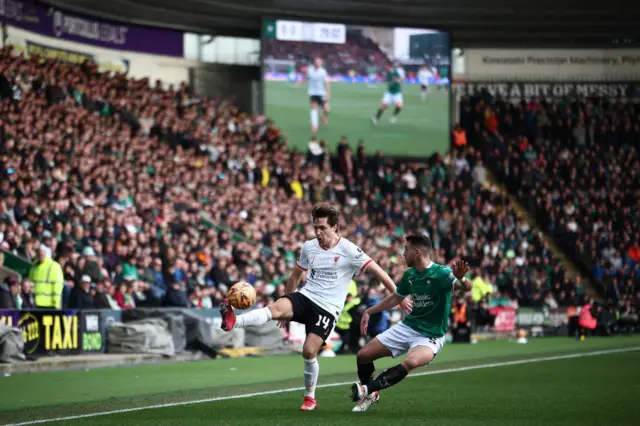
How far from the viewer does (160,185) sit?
99.8 feet

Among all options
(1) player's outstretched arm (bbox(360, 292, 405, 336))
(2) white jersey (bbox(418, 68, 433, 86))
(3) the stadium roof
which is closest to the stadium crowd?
(2) white jersey (bbox(418, 68, 433, 86))

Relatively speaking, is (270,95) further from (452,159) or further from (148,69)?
(452,159)

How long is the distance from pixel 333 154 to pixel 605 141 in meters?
11.7

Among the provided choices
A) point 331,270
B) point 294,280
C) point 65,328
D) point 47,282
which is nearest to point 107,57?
point 47,282

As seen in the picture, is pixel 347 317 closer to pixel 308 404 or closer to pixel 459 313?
pixel 459 313

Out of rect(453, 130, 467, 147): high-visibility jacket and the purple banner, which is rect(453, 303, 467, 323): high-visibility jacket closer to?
rect(453, 130, 467, 147): high-visibility jacket

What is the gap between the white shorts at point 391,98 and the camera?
141 ft

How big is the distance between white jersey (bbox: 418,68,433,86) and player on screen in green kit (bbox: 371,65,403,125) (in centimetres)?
81

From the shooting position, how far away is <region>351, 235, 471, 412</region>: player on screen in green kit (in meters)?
12.3

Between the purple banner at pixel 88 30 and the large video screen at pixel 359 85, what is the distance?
3.87 metres

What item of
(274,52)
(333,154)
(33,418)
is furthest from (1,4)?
(33,418)

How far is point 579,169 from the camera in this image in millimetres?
44281

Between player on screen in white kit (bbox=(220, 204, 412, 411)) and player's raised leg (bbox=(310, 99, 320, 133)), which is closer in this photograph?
player on screen in white kit (bbox=(220, 204, 412, 411))

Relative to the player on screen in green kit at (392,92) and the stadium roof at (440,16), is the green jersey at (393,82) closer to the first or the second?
the player on screen in green kit at (392,92)
